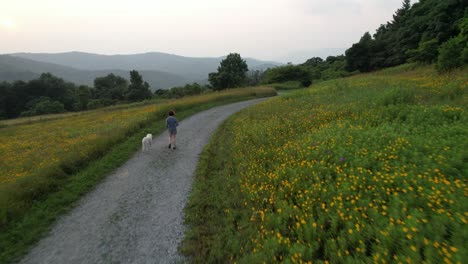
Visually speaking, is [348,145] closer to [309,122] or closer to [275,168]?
[275,168]

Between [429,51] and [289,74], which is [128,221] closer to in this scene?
[429,51]

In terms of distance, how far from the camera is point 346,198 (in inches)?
165

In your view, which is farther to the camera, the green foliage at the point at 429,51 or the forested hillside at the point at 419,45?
the green foliage at the point at 429,51

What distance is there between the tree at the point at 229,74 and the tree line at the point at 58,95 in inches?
1663

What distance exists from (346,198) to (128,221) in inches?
206

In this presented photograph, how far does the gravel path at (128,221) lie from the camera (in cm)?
431

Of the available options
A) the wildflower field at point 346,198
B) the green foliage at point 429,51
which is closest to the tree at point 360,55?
the green foliage at point 429,51

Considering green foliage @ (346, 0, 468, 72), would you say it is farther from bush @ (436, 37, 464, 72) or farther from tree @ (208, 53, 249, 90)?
tree @ (208, 53, 249, 90)

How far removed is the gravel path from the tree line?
7851 cm

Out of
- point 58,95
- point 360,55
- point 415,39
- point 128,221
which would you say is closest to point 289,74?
point 360,55

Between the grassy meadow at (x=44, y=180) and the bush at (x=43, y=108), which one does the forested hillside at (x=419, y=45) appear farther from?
the bush at (x=43, y=108)

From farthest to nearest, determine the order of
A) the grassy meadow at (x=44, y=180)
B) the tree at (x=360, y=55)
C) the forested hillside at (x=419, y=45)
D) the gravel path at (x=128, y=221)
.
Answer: the tree at (x=360, y=55), the forested hillside at (x=419, y=45), the grassy meadow at (x=44, y=180), the gravel path at (x=128, y=221)

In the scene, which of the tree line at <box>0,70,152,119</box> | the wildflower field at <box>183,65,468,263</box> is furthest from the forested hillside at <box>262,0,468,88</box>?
the tree line at <box>0,70,152,119</box>

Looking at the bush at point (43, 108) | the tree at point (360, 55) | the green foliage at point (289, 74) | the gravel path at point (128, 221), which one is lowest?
the bush at point (43, 108)
